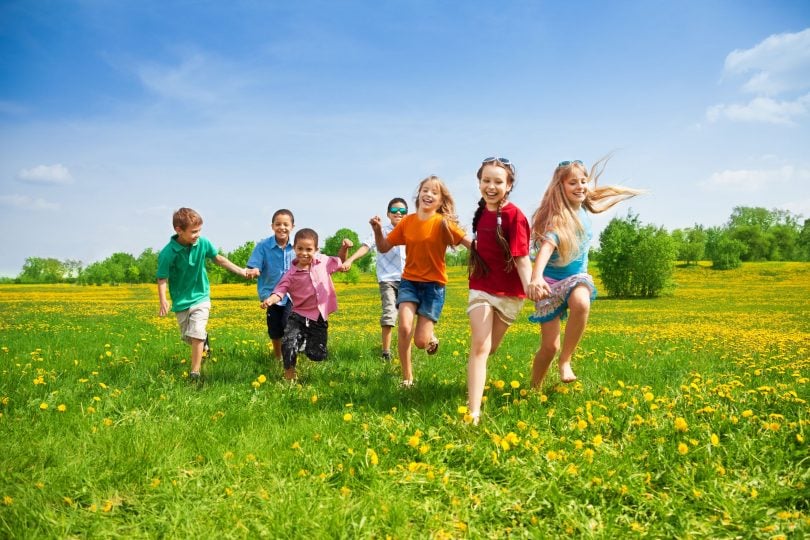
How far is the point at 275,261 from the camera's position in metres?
6.98

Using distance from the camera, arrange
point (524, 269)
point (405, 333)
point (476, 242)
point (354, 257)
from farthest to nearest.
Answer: point (354, 257)
point (405, 333)
point (476, 242)
point (524, 269)

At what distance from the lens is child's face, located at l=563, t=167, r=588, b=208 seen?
4887mm

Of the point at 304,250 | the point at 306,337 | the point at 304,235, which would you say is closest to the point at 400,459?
the point at 306,337

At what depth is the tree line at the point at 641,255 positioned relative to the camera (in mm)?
39375

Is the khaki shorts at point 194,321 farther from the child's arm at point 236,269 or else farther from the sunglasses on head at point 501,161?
the sunglasses on head at point 501,161

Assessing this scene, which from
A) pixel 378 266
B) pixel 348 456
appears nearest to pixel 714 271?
pixel 378 266

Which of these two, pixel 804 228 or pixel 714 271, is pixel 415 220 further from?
pixel 804 228

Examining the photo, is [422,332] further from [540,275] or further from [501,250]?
[540,275]

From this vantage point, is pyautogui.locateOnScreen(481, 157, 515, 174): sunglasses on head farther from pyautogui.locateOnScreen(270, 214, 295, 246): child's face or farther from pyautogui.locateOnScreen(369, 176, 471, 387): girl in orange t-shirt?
pyautogui.locateOnScreen(270, 214, 295, 246): child's face

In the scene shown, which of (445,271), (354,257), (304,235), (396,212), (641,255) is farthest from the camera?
(641,255)

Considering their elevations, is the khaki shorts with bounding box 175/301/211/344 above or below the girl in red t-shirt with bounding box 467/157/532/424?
below

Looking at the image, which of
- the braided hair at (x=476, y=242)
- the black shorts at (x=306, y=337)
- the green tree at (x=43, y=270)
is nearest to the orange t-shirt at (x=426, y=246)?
the braided hair at (x=476, y=242)

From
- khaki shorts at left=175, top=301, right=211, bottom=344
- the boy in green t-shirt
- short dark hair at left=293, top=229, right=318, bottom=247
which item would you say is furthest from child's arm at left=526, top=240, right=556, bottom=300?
khaki shorts at left=175, top=301, right=211, bottom=344

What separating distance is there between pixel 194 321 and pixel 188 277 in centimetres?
56
